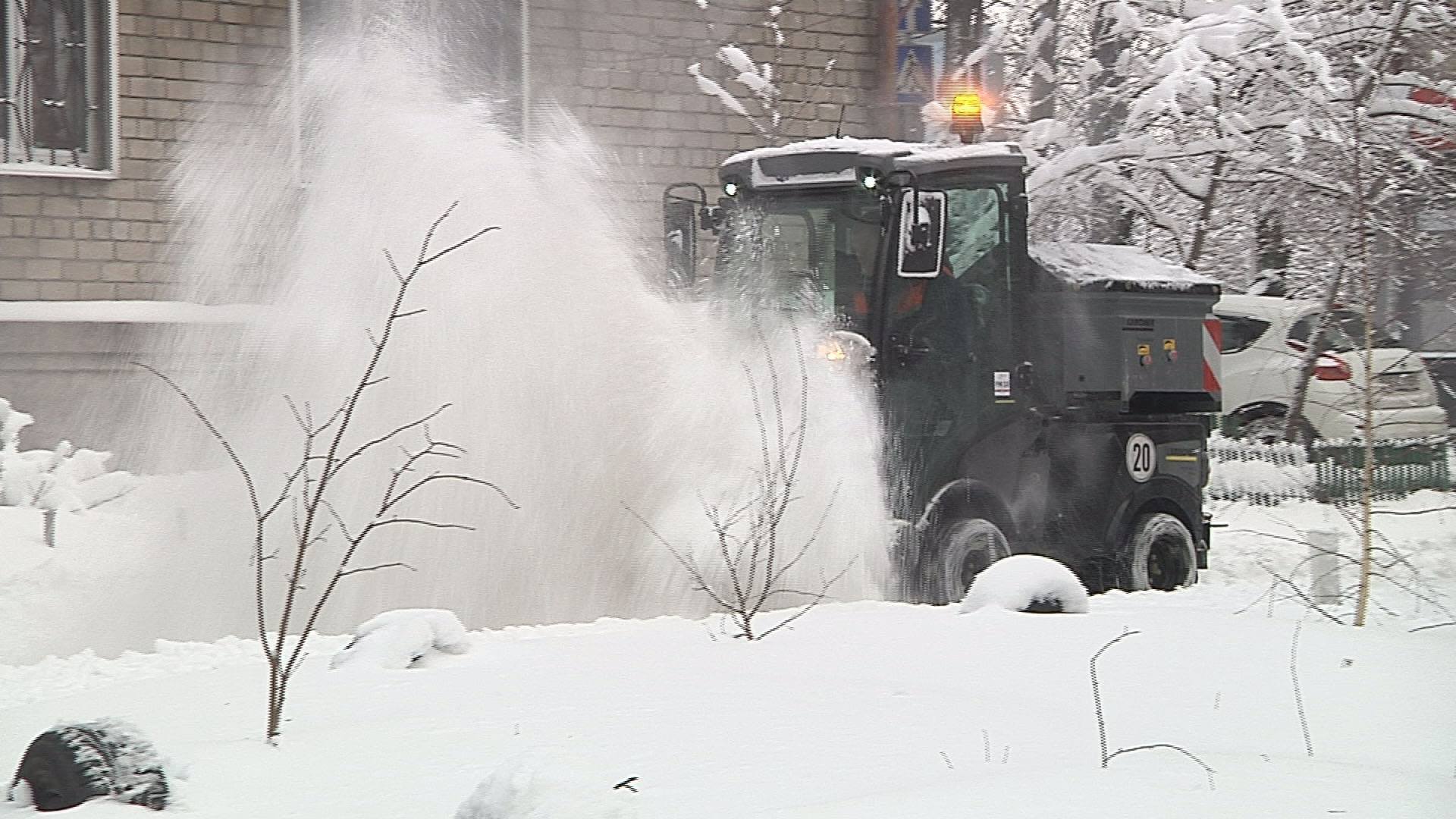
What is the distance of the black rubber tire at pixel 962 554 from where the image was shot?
8.77m

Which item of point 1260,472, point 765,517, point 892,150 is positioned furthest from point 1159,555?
point 1260,472

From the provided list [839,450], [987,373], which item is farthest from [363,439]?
[987,373]

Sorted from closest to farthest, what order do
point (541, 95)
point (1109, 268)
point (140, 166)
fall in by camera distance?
point (1109, 268)
point (140, 166)
point (541, 95)

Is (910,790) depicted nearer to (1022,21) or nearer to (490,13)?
(490,13)

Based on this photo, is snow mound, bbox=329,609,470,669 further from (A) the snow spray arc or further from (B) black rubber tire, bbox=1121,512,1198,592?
(B) black rubber tire, bbox=1121,512,1198,592

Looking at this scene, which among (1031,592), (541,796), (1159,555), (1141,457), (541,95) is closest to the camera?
(541,796)

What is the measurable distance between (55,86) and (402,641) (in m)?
8.13

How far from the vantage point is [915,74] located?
16.3 m

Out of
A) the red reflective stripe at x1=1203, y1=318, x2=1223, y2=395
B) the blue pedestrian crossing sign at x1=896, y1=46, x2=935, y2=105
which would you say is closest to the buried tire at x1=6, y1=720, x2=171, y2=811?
the red reflective stripe at x1=1203, y1=318, x2=1223, y2=395

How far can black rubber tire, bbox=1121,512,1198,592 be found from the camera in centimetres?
995

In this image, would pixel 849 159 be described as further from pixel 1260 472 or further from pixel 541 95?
pixel 1260 472

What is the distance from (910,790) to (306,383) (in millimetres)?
5780

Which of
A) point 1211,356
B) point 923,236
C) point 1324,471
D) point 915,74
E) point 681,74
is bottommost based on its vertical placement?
point 1324,471

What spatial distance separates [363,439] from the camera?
8.69m
